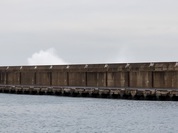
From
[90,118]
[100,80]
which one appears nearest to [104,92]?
[100,80]

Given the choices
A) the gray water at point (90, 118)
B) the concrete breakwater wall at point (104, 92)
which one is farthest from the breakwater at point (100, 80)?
the gray water at point (90, 118)

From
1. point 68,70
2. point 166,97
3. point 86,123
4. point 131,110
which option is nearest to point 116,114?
point 131,110

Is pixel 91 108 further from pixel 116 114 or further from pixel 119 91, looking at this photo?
pixel 119 91

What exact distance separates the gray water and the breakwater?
518 centimetres

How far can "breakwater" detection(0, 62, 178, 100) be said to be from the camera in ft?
259

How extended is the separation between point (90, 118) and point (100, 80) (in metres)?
36.9

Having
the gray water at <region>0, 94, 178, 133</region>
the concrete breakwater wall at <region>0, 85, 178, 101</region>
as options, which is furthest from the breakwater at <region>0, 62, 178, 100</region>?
the gray water at <region>0, 94, 178, 133</region>

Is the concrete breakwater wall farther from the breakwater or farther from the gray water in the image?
the gray water

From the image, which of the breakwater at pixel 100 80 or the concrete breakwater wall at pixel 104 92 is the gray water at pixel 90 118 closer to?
the concrete breakwater wall at pixel 104 92

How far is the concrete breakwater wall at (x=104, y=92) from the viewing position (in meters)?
73.2

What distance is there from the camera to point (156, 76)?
8319cm

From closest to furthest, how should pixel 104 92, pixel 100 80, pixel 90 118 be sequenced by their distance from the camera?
pixel 90 118 → pixel 104 92 → pixel 100 80

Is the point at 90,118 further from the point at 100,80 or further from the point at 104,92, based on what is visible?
the point at 100,80

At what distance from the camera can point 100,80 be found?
92250mm
